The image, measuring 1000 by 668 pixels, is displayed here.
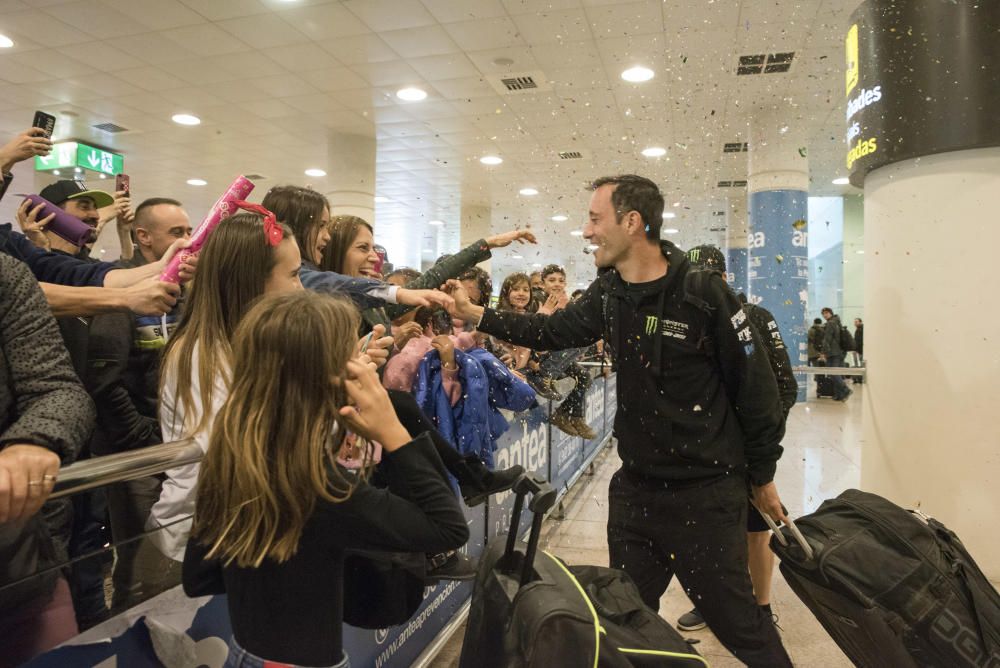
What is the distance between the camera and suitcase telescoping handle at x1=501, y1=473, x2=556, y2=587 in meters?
1.18

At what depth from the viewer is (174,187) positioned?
43.6ft

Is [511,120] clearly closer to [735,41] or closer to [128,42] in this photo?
[735,41]

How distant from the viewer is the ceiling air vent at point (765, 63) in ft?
21.8

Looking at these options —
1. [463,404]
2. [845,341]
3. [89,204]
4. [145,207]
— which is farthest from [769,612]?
[845,341]

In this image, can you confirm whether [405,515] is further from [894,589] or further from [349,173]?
[349,173]

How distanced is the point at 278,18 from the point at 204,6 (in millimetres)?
622

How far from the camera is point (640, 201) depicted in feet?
7.13

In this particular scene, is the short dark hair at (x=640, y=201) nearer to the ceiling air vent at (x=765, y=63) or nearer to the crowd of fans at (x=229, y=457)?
the crowd of fans at (x=229, y=457)

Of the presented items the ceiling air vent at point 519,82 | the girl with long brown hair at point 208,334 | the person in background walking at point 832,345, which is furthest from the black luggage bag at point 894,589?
the person in background walking at point 832,345

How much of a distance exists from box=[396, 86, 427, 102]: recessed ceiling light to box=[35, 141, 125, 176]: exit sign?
507 centimetres

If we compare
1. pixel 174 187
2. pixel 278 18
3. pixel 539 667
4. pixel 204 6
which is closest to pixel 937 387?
pixel 539 667

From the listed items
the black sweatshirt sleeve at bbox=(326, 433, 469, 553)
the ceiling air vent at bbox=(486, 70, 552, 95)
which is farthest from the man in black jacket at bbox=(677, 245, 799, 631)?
the ceiling air vent at bbox=(486, 70, 552, 95)

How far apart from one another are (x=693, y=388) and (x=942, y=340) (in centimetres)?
205

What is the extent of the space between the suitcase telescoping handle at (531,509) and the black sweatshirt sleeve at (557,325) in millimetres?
1134
